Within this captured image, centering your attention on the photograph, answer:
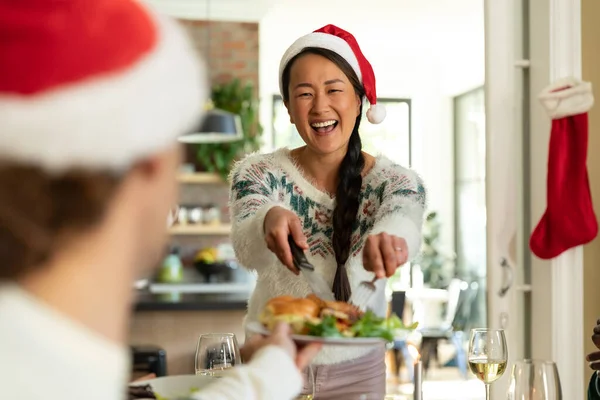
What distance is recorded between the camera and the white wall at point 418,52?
7289mm

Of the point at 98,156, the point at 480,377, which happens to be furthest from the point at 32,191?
the point at 480,377

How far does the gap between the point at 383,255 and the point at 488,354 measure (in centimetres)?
52

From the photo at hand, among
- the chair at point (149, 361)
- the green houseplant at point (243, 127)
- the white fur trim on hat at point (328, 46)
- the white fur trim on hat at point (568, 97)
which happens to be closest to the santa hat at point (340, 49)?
the white fur trim on hat at point (328, 46)

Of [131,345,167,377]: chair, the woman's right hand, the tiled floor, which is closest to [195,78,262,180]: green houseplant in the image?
the tiled floor

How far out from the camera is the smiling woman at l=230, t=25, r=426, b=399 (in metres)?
1.72

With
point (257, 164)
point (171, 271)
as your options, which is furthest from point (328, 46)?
point (171, 271)

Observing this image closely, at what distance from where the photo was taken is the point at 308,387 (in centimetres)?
148

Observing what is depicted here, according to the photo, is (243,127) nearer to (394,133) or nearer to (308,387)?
(394,133)

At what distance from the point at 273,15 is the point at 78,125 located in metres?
6.95

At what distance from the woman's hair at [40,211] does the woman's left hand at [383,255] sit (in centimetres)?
87

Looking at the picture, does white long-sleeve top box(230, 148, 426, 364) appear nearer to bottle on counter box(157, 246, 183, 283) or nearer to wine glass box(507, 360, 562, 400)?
wine glass box(507, 360, 562, 400)

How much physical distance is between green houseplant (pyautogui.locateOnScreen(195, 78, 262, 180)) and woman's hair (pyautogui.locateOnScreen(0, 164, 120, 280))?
6.30m

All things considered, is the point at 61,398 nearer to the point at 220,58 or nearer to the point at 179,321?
the point at 179,321

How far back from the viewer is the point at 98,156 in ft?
2.03
